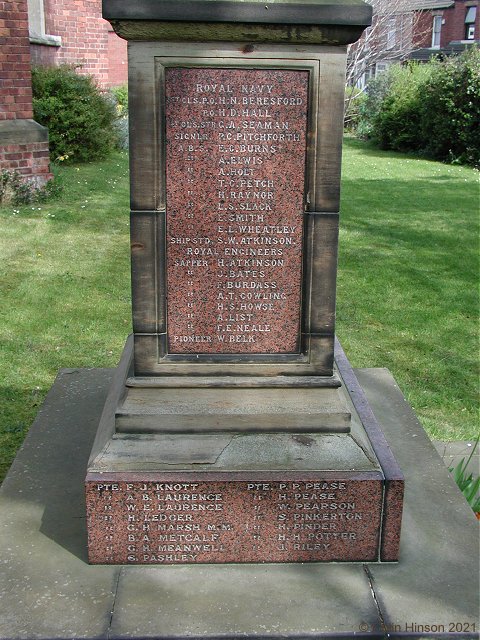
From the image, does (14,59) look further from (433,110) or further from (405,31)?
(405,31)

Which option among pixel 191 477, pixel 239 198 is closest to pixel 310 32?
pixel 239 198

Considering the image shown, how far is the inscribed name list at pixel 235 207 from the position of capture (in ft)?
10.6

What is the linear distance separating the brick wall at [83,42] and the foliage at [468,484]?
13921 mm

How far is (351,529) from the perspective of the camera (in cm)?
321

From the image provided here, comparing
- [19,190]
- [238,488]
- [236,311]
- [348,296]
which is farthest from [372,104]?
[238,488]

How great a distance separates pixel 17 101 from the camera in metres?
10.9

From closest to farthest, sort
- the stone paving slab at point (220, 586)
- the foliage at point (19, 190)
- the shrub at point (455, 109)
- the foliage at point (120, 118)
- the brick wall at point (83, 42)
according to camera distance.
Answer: the stone paving slab at point (220, 586)
the foliage at point (19, 190)
the brick wall at point (83, 42)
the foliage at point (120, 118)
the shrub at point (455, 109)

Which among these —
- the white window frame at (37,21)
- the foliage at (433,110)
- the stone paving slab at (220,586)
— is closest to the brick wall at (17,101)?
the white window frame at (37,21)

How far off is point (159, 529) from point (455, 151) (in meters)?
17.3

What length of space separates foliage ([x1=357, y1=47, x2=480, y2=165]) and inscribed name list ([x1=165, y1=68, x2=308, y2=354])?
15.8 meters

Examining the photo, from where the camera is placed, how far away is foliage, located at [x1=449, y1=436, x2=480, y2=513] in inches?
152

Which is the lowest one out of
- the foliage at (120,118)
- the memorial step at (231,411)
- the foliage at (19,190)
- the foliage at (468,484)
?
the foliage at (468,484)

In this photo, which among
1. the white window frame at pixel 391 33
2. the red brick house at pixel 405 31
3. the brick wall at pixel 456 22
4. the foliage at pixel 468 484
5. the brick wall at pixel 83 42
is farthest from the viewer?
the brick wall at pixel 456 22

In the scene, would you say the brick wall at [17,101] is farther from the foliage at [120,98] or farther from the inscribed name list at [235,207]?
the inscribed name list at [235,207]
